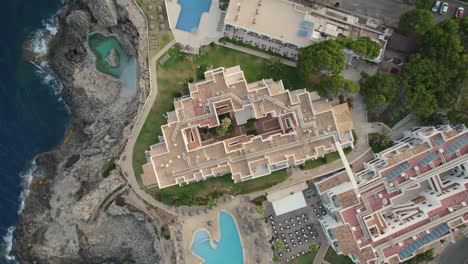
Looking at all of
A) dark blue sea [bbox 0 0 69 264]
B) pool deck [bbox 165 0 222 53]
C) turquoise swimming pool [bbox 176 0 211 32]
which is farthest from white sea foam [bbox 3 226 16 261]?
turquoise swimming pool [bbox 176 0 211 32]

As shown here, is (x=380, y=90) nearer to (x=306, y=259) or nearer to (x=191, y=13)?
(x=306, y=259)

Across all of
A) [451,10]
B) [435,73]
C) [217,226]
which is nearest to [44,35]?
[217,226]

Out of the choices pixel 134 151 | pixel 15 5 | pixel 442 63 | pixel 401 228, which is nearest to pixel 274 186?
pixel 401 228

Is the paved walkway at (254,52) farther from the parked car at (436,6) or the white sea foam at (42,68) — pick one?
the white sea foam at (42,68)

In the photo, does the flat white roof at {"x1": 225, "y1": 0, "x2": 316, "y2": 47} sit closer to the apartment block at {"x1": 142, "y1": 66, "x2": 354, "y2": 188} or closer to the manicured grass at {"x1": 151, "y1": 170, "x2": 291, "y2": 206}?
the apartment block at {"x1": 142, "y1": 66, "x2": 354, "y2": 188}

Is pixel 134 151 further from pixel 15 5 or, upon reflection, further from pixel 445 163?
pixel 445 163

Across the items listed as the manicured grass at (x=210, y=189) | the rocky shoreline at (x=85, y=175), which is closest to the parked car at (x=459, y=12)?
the manicured grass at (x=210, y=189)
